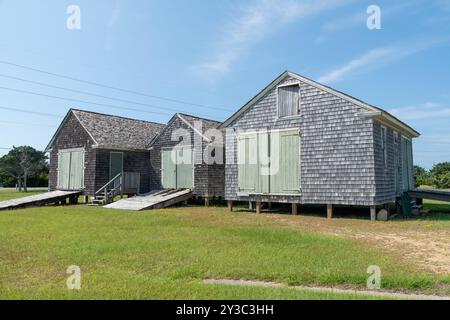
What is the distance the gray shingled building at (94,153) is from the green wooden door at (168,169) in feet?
6.53

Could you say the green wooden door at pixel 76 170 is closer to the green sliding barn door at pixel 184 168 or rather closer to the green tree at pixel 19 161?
the green sliding barn door at pixel 184 168

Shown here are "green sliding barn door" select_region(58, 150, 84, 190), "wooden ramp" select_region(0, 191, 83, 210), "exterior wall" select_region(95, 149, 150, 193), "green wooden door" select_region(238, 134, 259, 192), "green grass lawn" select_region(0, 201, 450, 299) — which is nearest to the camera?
"green grass lawn" select_region(0, 201, 450, 299)

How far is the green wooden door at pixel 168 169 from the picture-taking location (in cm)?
2230

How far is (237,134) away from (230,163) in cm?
151

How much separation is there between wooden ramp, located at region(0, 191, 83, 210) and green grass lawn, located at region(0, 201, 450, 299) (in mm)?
9425

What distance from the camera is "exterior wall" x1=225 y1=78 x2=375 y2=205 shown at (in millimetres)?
13852

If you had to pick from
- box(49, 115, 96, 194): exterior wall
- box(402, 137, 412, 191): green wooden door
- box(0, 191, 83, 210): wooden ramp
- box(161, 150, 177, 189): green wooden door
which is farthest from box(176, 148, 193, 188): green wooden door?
box(402, 137, 412, 191): green wooden door

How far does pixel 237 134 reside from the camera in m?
17.7

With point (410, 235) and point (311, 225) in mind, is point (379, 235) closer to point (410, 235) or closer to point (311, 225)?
point (410, 235)

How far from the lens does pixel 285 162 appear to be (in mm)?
15906

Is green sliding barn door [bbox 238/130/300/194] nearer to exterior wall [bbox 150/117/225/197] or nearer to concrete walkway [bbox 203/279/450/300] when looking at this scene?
exterior wall [bbox 150/117/225/197]

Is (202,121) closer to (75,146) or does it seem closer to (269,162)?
(269,162)

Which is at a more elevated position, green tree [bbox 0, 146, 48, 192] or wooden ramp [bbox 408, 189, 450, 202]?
green tree [bbox 0, 146, 48, 192]
